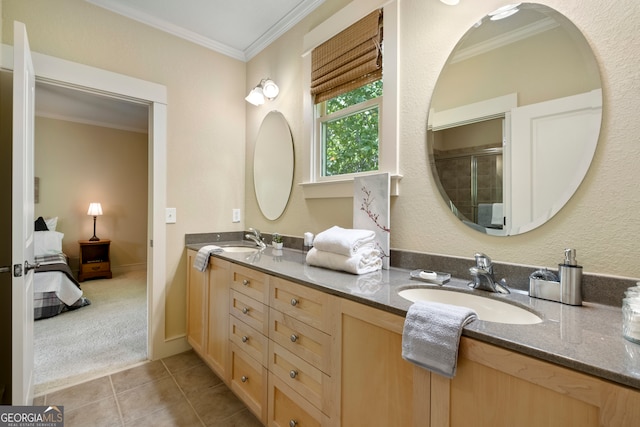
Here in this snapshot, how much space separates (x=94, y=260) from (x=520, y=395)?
18.5ft

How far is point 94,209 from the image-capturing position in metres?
4.68

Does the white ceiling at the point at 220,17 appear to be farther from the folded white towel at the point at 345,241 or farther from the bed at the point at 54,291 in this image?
the bed at the point at 54,291

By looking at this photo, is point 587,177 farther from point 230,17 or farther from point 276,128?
point 230,17

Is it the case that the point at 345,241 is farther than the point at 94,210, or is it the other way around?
the point at 94,210

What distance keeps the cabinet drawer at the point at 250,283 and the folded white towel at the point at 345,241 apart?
0.34 meters

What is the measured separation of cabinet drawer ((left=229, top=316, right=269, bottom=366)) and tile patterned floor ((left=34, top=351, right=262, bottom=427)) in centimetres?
40

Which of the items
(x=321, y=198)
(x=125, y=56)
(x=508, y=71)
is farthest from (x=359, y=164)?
(x=125, y=56)

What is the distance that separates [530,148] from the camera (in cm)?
112

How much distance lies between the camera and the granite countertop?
58cm

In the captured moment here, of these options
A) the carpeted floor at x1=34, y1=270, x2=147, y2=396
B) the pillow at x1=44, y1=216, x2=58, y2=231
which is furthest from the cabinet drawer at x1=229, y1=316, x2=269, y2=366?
the pillow at x1=44, y1=216, x2=58, y2=231

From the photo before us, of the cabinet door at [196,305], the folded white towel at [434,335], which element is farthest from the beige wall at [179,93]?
the folded white towel at [434,335]

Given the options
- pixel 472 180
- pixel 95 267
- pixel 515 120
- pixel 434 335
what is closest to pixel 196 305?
pixel 434 335

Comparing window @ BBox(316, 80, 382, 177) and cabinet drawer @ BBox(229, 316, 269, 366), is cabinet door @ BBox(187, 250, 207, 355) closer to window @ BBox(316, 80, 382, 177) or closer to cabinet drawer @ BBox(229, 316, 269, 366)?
cabinet drawer @ BBox(229, 316, 269, 366)

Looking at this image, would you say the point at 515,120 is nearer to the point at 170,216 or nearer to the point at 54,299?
the point at 170,216
